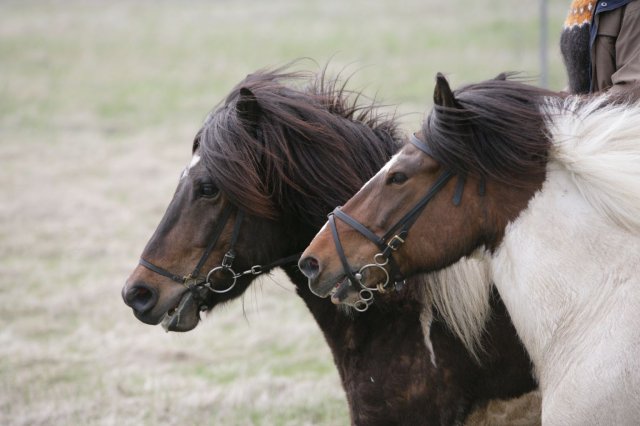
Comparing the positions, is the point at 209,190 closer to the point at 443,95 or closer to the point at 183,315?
the point at 183,315

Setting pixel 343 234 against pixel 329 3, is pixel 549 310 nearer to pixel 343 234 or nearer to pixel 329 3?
pixel 343 234

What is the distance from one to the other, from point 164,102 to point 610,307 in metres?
18.5

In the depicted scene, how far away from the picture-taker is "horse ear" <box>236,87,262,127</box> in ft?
12.4

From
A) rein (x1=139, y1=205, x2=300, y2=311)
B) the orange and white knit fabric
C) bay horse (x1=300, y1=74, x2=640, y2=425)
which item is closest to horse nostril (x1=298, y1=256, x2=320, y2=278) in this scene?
bay horse (x1=300, y1=74, x2=640, y2=425)

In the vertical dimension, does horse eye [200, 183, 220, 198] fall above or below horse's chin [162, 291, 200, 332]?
above

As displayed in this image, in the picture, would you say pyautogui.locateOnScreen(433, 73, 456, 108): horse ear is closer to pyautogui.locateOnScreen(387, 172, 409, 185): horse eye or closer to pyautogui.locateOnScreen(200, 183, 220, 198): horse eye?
pyautogui.locateOnScreen(387, 172, 409, 185): horse eye

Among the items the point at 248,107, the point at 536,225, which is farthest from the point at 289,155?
the point at 536,225

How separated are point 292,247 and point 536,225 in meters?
1.40

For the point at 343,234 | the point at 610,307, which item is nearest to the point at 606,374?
the point at 610,307

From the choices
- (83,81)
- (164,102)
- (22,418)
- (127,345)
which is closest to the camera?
(22,418)

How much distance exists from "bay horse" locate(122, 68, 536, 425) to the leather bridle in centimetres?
63

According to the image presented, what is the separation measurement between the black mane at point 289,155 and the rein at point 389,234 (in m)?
0.72

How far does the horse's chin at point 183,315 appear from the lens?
12.3ft

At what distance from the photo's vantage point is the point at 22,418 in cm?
575
